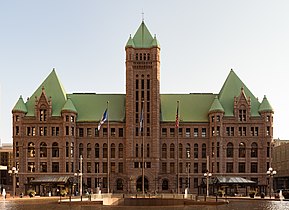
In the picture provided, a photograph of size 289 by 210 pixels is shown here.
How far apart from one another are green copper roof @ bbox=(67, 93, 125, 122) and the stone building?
0.51 meters

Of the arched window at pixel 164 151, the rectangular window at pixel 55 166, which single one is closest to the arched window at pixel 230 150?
the arched window at pixel 164 151

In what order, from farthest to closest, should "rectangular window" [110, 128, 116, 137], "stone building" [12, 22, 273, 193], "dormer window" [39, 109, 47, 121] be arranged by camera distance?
"rectangular window" [110, 128, 116, 137] < "dormer window" [39, 109, 47, 121] < "stone building" [12, 22, 273, 193]

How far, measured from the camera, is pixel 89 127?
135m

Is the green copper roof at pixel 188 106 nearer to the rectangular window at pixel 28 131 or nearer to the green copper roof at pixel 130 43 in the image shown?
the green copper roof at pixel 130 43

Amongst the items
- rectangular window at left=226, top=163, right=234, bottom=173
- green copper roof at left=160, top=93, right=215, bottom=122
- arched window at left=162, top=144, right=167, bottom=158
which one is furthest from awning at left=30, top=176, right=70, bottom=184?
rectangular window at left=226, top=163, right=234, bottom=173

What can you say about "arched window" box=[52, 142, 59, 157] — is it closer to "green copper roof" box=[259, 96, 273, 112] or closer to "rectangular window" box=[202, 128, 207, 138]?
"rectangular window" box=[202, 128, 207, 138]

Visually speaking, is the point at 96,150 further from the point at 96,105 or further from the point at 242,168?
the point at 242,168

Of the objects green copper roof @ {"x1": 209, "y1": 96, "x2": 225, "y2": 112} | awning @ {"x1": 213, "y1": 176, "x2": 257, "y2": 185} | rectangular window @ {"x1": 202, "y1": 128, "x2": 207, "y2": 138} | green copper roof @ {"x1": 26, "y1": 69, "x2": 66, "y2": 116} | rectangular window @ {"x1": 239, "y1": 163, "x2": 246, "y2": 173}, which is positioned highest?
green copper roof @ {"x1": 26, "y1": 69, "x2": 66, "y2": 116}

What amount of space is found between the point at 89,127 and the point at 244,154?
123ft

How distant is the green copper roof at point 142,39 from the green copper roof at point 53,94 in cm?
2023

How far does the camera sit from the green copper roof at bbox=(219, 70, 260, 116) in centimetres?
13475

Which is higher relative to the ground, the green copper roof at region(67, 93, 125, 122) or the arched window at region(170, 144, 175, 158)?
the green copper roof at region(67, 93, 125, 122)

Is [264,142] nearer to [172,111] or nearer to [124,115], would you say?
[172,111]

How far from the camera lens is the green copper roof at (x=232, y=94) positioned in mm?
134750
